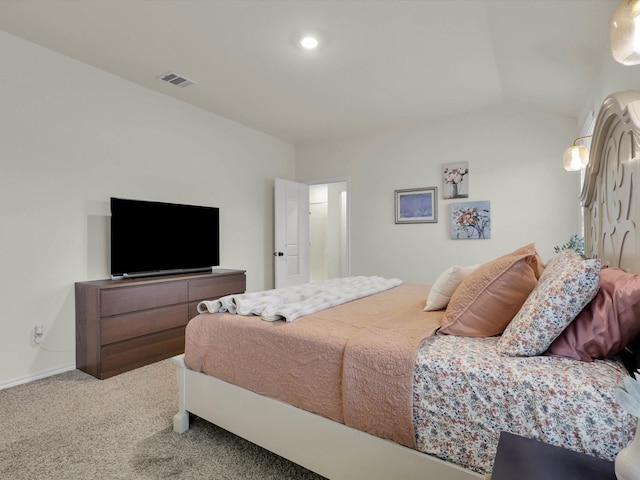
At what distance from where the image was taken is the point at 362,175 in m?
5.00

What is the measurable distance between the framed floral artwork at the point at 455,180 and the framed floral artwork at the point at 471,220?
0.14m

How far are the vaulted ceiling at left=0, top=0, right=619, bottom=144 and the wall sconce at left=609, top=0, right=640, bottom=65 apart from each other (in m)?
1.06

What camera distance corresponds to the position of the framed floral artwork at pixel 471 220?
13.5 feet

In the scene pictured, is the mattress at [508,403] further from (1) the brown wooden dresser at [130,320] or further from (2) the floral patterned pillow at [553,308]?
(1) the brown wooden dresser at [130,320]

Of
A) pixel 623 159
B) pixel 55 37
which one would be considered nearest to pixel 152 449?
pixel 623 159

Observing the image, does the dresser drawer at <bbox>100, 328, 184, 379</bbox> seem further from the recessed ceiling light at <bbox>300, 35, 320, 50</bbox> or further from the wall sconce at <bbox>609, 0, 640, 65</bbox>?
the wall sconce at <bbox>609, 0, 640, 65</bbox>

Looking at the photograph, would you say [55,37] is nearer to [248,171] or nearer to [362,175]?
[248,171]

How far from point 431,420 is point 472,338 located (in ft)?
1.38

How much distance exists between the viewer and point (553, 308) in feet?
3.85

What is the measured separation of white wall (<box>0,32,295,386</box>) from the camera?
2.65 meters

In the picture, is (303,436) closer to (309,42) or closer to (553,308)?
(553,308)

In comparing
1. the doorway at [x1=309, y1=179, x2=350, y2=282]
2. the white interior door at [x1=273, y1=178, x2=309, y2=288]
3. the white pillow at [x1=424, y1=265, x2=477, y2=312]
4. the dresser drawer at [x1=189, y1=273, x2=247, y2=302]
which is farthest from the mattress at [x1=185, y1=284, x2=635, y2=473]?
the doorway at [x1=309, y1=179, x2=350, y2=282]

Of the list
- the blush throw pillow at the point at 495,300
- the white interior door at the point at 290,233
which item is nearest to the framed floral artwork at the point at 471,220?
the white interior door at the point at 290,233

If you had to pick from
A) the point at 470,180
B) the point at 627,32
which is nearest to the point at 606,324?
the point at 627,32
